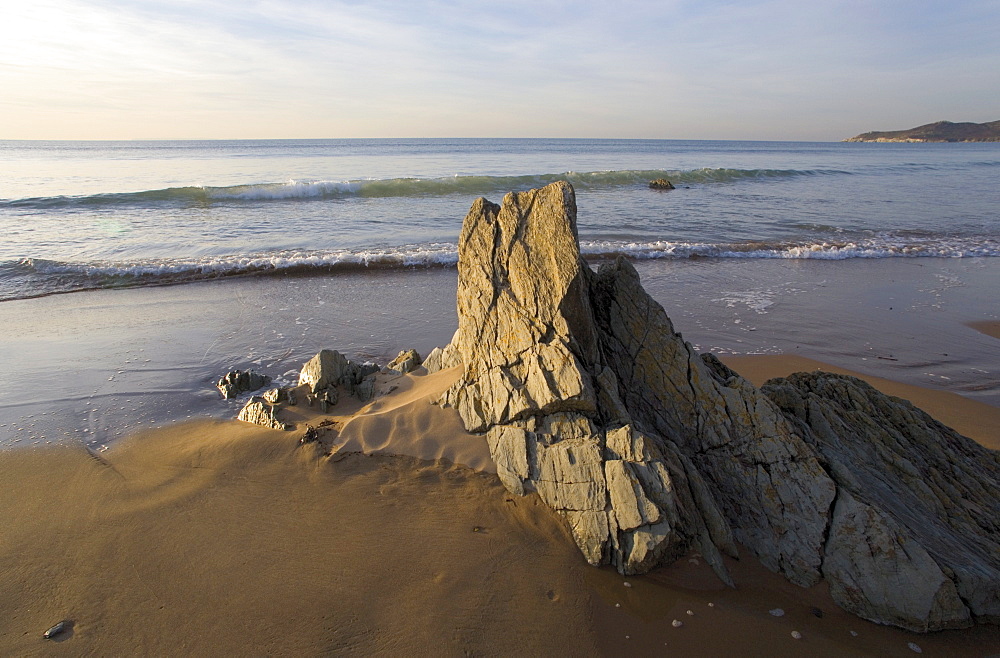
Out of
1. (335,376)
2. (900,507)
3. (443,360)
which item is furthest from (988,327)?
(335,376)

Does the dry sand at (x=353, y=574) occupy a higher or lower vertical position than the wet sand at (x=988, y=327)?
lower

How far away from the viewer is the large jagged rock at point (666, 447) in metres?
3.45

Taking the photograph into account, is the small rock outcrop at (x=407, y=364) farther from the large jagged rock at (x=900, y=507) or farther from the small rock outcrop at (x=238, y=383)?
the large jagged rock at (x=900, y=507)

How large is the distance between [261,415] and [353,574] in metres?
2.39

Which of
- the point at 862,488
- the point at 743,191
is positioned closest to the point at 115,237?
the point at 862,488

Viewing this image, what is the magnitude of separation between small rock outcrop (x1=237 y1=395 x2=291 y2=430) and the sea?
510mm

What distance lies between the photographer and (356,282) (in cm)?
1226

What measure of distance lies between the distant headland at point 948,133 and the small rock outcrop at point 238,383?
7173 inches

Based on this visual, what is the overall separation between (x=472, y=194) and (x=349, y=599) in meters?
25.3

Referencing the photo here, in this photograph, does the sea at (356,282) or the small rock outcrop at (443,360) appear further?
the sea at (356,282)

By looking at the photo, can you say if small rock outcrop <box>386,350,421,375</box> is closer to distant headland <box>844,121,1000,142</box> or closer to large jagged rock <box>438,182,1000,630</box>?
large jagged rock <box>438,182,1000,630</box>

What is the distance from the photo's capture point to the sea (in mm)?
7266

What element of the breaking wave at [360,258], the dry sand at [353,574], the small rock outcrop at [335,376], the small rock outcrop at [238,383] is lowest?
the dry sand at [353,574]

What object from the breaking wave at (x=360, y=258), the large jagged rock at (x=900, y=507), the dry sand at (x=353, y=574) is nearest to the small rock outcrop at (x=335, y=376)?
the dry sand at (x=353, y=574)
